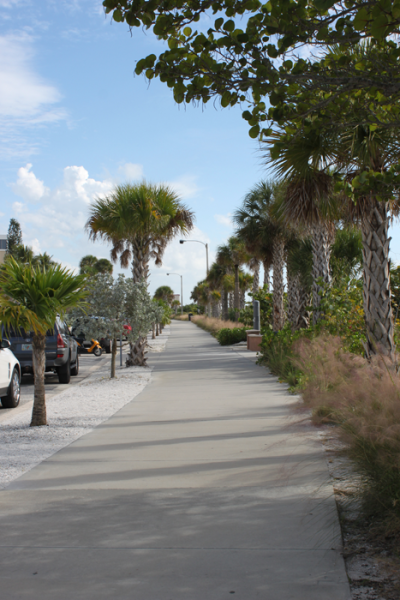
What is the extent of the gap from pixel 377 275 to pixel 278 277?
16.3 metres

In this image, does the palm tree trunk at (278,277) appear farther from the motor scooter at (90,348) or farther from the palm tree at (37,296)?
the palm tree at (37,296)

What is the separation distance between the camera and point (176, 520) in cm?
416

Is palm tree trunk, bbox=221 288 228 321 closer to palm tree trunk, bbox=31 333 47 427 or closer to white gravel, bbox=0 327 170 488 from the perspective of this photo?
white gravel, bbox=0 327 170 488

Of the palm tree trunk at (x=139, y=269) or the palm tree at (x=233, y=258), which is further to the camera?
the palm tree at (x=233, y=258)

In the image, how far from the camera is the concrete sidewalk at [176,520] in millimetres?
3189

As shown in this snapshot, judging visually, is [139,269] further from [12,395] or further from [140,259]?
[12,395]

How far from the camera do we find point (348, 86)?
16.2 feet

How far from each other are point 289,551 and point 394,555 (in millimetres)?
645

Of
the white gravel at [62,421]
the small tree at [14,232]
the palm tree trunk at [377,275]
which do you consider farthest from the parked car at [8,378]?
the small tree at [14,232]

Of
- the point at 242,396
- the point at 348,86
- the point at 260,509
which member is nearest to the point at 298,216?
the point at 348,86

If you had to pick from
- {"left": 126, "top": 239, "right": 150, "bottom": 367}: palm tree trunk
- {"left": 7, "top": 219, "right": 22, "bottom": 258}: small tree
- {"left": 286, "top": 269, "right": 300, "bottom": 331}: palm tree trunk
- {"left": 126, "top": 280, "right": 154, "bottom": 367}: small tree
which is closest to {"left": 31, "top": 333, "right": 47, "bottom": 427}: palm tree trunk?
{"left": 126, "top": 280, "right": 154, "bottom": 367}: small tree

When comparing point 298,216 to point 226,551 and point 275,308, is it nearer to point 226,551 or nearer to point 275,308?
point 226,551

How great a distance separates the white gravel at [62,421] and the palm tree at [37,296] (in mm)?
709

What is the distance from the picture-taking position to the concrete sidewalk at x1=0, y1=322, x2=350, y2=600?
10.5 ft
